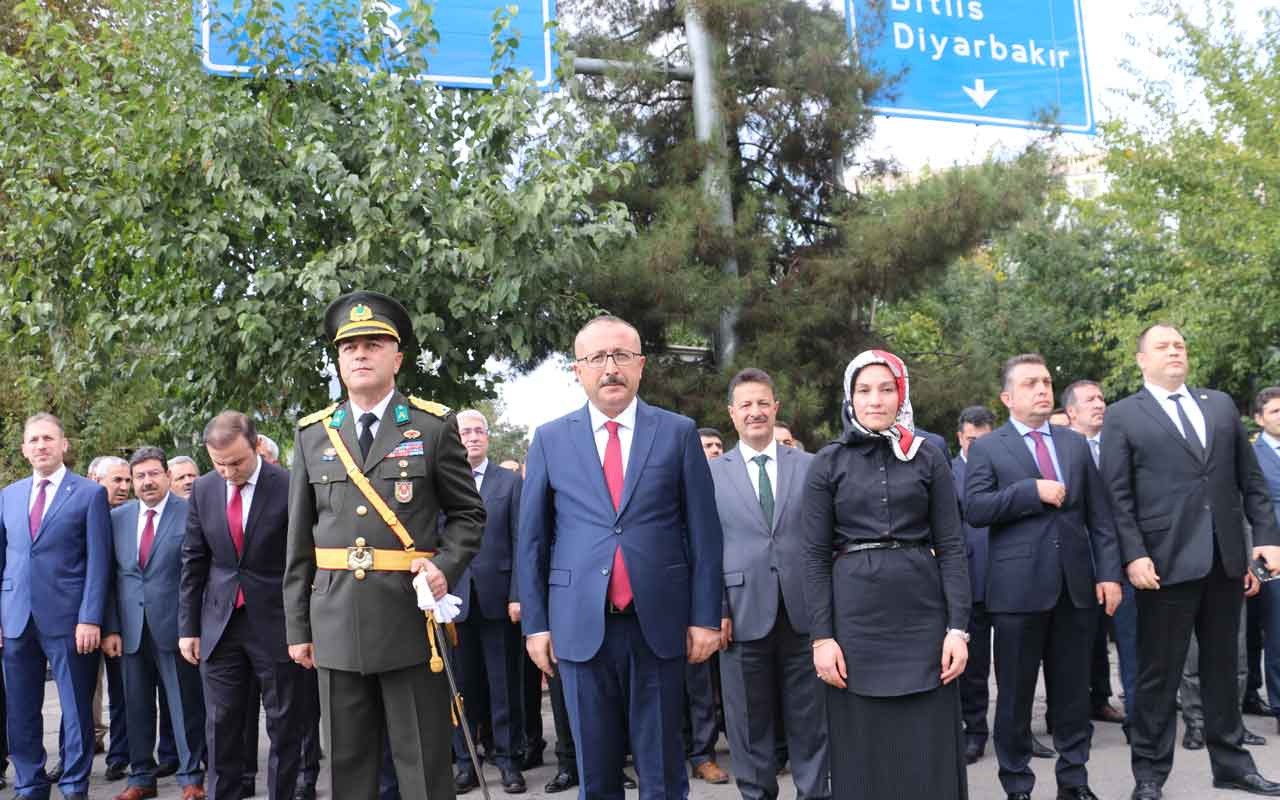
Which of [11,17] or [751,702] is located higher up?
[11,17]

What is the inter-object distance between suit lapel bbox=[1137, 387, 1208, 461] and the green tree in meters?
3.69

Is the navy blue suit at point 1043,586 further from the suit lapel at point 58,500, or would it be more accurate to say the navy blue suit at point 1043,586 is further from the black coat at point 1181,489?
A: the suit lapel at point 58,500

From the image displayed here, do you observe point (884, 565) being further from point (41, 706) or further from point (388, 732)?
point (41, 706)

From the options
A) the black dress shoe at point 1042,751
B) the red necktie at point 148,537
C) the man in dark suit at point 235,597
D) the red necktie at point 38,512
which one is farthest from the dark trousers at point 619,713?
the red necktie at point 148,537

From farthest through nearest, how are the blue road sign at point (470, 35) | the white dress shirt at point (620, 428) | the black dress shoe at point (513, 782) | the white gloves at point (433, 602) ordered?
the blue road sign at point (470, 35)
the black dress shoe at point (513, 782)
the white dress shirt at point (620, 428)
the white gloves at point (433, 602)

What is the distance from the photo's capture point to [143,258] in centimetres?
802

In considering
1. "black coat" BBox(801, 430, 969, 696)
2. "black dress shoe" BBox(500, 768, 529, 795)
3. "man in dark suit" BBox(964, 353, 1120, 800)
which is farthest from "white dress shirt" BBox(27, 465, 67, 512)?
"man in dark suit" BBox(964, 353, 1120, 800)

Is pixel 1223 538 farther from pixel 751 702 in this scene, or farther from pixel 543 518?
pixel 543 518

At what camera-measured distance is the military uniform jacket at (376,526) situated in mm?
4406

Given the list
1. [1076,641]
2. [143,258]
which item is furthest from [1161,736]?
[143,258]

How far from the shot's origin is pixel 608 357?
4738 millimetres

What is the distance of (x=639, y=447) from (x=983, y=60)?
17.9ft

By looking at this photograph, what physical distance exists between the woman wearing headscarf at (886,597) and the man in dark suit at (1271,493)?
4.11 metres

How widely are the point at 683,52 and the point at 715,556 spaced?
6.96 m
